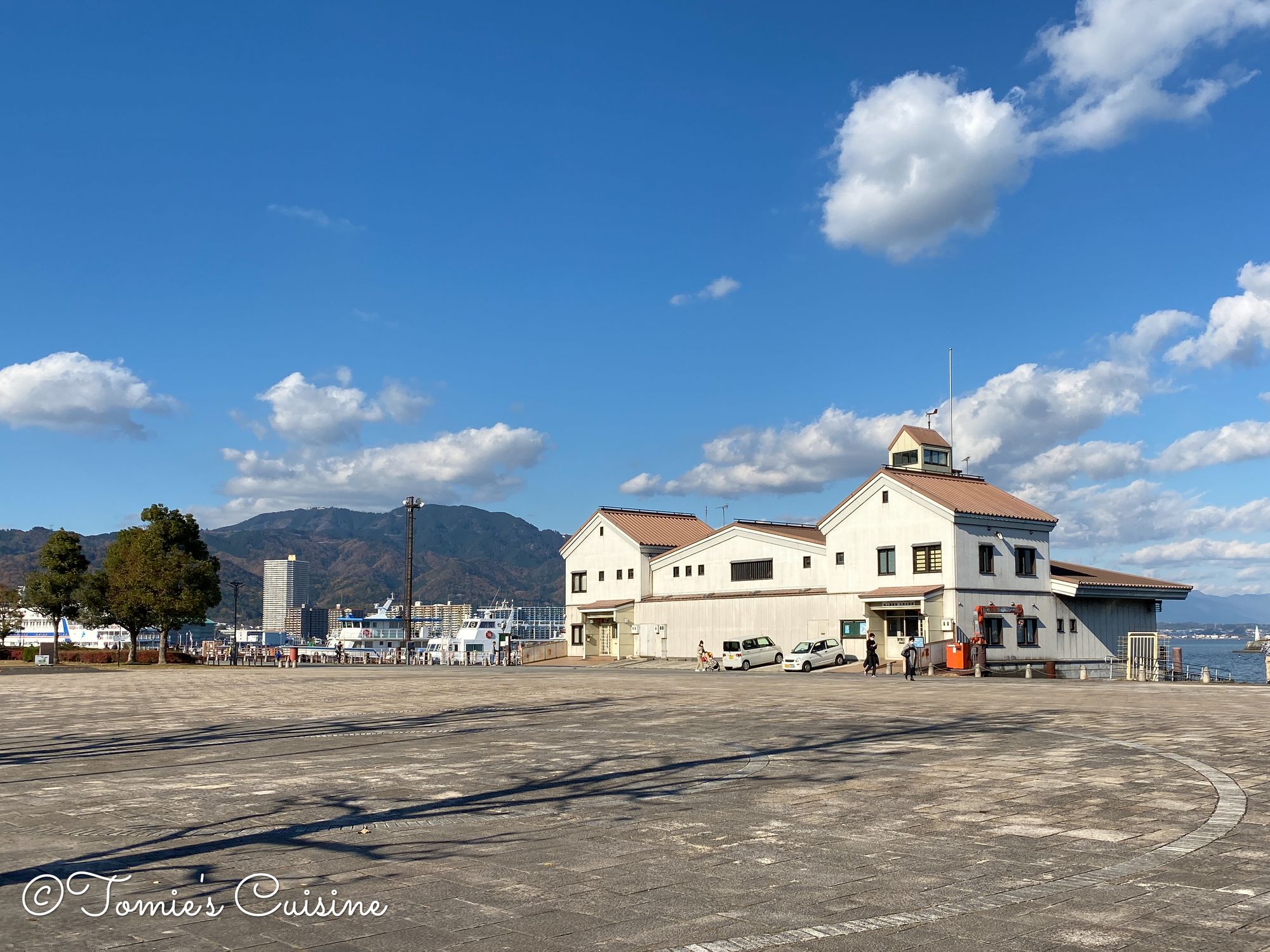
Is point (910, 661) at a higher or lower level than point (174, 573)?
lower

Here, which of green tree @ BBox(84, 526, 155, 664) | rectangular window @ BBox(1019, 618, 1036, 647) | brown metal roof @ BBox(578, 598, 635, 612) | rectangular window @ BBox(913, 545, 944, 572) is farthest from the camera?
brown metal roof @ BBox(578, 598, 635, 612)

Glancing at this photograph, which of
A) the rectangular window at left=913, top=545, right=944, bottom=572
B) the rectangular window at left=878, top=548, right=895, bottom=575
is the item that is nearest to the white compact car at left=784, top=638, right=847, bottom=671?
the rectangular window at left=878, top=548, right=895, bottom=575

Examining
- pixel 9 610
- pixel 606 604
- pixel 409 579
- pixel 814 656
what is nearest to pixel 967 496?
pixel 814 656

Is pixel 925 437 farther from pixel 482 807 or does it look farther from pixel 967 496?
pixel 482 807

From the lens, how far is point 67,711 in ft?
84.5

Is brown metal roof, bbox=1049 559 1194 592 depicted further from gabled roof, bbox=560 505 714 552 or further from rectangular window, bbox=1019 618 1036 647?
gabled roof, bbox=560 505 714 552

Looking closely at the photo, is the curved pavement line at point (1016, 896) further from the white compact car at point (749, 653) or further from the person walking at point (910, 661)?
the white compact car at point (749, 653)

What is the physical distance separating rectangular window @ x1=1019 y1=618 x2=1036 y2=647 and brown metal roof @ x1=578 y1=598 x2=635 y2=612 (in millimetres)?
27439

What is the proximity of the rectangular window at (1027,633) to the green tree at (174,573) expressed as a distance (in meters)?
48.3

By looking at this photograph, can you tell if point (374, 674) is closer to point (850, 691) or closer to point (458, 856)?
point (850, 691)

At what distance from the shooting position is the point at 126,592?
65625mm

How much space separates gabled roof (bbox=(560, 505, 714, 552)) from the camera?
76312 mm

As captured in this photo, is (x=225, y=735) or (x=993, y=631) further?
(x=993, y=631)

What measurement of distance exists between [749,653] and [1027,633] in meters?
14.9
